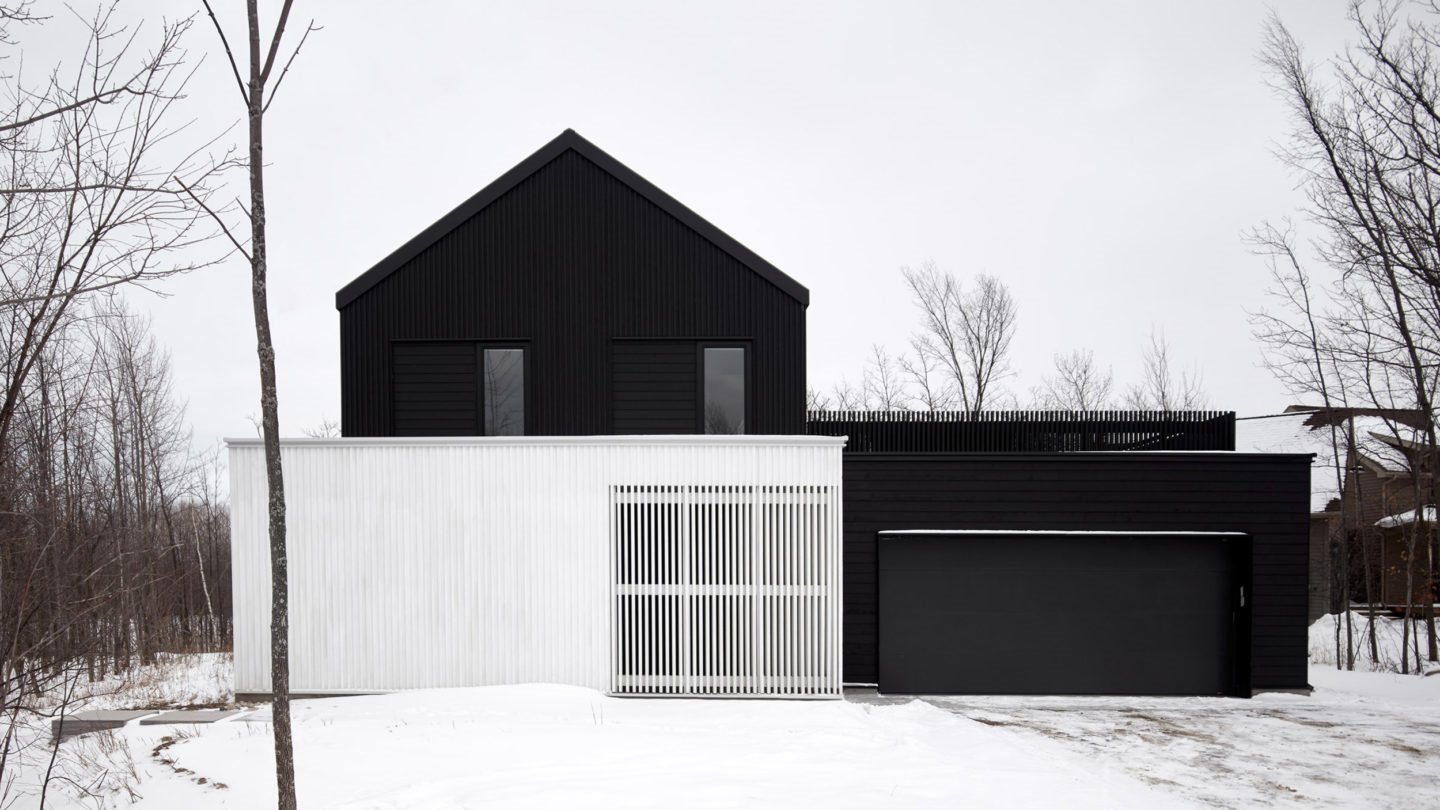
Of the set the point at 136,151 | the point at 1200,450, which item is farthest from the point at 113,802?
the point at 1200,450

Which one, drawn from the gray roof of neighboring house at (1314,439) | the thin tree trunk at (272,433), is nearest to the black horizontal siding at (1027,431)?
the thin tree trunk at (272,433)

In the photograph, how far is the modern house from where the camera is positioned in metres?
10.7

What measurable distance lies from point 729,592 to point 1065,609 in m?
4.72

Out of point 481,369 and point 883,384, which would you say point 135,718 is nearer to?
point 481,369

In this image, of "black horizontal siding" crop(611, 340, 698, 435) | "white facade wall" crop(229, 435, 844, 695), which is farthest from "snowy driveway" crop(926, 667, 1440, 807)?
"black horizontal siding" crop(611, 340, 698, 435)

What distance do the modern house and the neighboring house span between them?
9191mm

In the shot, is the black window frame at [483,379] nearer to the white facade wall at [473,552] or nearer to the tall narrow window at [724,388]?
the white facade wall at [473,552]

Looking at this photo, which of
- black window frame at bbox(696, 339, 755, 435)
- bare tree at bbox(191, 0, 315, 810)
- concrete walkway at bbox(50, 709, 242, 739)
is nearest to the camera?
bare tree at bbox(191, 0, 315, 810)

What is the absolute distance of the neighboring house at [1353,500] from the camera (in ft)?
71.4

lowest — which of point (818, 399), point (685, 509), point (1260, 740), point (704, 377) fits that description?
point (1260, 740)

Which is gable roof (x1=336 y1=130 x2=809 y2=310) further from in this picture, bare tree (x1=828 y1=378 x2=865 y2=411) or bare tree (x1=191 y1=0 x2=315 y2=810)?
bare tree (x1=828 y1=378 x2=865 y2=411)

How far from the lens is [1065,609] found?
1219 centimetres

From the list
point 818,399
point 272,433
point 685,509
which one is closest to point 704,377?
point 685,509

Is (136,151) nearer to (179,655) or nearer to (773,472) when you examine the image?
(773,472)
